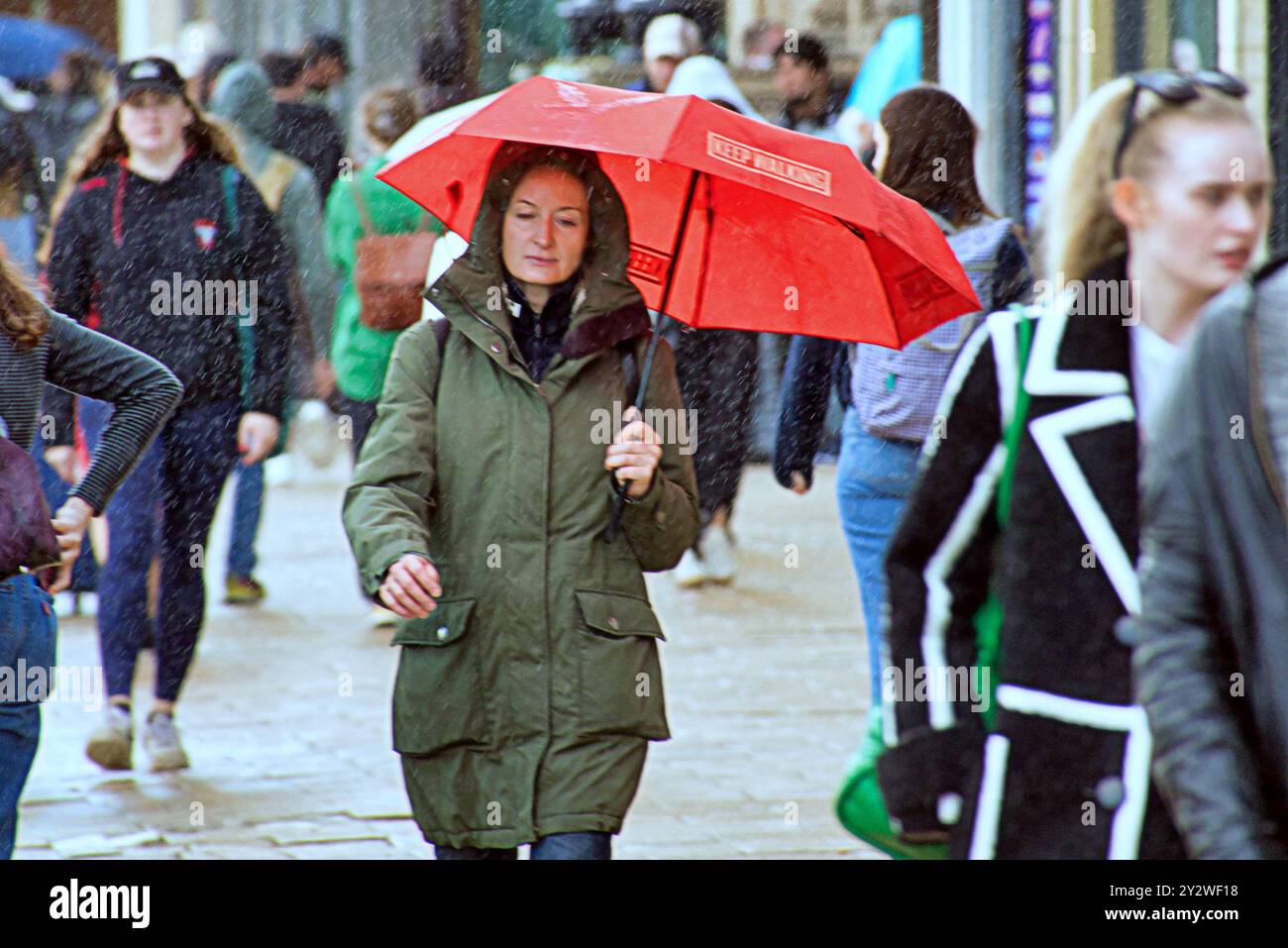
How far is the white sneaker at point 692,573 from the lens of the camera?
32.7 ft

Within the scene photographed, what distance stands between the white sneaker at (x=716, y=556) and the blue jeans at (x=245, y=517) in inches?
83.2

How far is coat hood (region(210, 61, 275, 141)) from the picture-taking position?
1088 centimetres

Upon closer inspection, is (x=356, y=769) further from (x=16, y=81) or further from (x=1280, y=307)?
(x=16, y=81)

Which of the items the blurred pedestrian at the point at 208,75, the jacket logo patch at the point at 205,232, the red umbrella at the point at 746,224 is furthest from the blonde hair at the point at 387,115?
the red umbrella at the point at 746,224

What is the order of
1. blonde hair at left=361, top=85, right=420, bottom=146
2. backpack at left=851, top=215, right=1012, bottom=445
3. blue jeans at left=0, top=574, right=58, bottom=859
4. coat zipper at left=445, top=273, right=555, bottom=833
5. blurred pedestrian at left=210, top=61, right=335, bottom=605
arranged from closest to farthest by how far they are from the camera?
blue jeans at left=0, top=574, right=58, bottom=859 → coat zipper at left=445, top=273, right=555, bottom=833 → backpack at left=851, top=215, right=1012, bottom=445 → blonde hair at left=361, top=85, right=420, bottom=146 → blurred pedestrian at left=210, top=61, right=335, bottom=605

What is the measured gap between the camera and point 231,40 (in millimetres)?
25078

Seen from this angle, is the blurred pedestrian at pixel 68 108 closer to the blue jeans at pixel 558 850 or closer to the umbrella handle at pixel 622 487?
the umbrella handle at pixel 622 487

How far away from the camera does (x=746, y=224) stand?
15.7 feet

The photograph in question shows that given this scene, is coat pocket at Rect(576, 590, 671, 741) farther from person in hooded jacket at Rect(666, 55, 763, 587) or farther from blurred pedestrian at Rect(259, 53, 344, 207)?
blurred pedestrian at Rect(259, 53, 344, 207)

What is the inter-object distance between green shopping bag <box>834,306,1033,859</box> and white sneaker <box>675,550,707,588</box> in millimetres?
6529

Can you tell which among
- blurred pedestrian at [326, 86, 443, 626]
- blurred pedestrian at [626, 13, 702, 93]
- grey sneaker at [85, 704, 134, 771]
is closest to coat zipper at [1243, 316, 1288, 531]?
grey sneaker at [85, 704, 134, 771]
